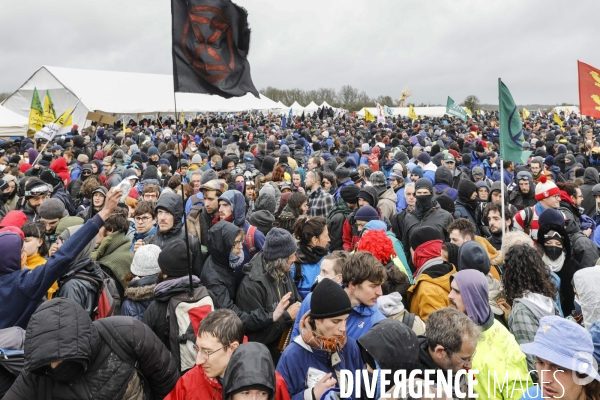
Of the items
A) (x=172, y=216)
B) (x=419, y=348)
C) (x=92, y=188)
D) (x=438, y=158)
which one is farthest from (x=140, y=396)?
(x=438, y=158)

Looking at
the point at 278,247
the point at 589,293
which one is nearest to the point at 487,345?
the point at 589,293

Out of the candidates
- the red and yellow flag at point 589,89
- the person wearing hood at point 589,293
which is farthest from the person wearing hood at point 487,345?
the red and yellow flag at point 589,89

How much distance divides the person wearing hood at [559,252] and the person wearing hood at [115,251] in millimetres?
3901

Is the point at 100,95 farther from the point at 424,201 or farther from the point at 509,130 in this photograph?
the point at 509,130

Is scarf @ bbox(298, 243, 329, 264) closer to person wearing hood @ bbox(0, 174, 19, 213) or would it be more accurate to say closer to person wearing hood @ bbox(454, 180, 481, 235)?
person wearing hood @ bbox(454, 180, 481, 235)

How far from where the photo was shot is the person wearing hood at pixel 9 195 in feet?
22.9

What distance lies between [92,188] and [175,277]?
13.1ft

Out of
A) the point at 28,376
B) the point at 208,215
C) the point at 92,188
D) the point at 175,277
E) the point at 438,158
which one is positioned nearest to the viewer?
the point at 28,376

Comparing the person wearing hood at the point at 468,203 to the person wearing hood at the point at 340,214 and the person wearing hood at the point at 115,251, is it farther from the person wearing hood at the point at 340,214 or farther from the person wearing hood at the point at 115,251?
the person wearing hood at the point at 115,251

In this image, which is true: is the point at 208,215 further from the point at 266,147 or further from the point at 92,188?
the point at 266,147

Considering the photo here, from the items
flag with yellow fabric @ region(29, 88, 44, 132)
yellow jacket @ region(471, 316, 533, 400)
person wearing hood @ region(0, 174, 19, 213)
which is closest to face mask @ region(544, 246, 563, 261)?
yellow jacket @ region(471, 316, 533, 400)

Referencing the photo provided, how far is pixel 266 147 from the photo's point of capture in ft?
44.6

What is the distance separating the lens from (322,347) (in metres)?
2.55

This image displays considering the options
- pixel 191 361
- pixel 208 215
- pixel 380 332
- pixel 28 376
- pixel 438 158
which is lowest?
pixel 191 361
